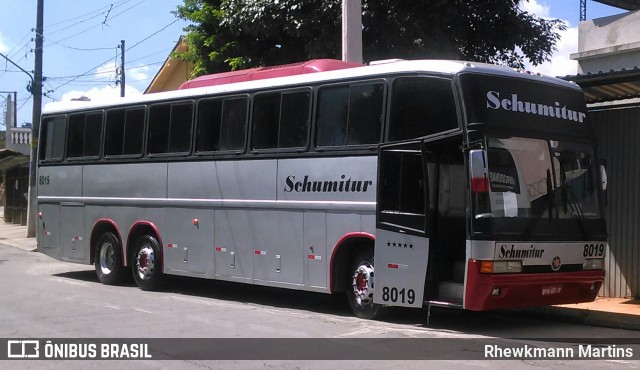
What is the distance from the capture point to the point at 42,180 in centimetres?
1762

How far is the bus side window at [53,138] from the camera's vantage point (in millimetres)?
17109

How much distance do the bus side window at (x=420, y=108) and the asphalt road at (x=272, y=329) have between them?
8.84 feet

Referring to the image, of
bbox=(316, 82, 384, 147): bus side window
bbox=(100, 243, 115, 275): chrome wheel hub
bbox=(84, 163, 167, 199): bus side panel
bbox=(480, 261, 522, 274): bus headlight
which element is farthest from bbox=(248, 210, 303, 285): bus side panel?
bbox=(100, 243, 115, 275): chrome wheel hub

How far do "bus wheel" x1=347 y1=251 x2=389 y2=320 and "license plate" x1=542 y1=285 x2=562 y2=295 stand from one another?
2.24m

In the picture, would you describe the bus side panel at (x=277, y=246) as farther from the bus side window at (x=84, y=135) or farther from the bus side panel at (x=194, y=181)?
the bus side window at (x=84, y=135)

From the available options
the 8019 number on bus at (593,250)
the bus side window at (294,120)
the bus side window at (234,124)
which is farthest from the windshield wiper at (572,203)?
the bus side window at (234,124)

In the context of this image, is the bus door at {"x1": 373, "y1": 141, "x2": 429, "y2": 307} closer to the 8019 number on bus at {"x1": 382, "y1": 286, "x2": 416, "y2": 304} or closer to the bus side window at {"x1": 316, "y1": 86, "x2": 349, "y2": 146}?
the 8019 number on bus at {"x1": 382, "y1": 286, "x2": 416, "y2": 304}

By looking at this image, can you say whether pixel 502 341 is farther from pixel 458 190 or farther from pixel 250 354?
pixel 250 354

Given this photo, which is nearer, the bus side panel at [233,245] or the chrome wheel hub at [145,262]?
the bus side panel at [233,245]

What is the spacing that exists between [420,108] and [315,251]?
2.86 m

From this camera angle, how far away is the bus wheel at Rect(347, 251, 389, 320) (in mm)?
10836

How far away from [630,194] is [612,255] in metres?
1.09

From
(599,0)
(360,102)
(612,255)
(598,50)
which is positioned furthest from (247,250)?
(599,0)

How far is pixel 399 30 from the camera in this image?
52.5 ft
